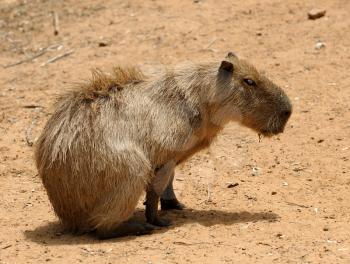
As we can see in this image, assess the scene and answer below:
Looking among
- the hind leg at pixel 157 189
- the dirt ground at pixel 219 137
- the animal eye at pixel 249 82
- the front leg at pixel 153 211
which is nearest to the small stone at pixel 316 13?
the dirt ground at pixel 219 137

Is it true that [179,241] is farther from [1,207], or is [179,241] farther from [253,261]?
[1,207]

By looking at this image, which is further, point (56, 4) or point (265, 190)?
point (56, 4)

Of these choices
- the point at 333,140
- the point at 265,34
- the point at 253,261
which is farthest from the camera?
the point at 265,34

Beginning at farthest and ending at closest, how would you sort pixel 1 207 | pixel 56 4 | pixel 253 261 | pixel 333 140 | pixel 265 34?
pixel 56 4 → pixel 265 34 → pixel 333 140 → pixel 1 207 → pixel 253 261

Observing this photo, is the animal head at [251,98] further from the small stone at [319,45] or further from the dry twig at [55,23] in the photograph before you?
the dry twig at [55,23]

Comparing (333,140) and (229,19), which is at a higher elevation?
(229,19)

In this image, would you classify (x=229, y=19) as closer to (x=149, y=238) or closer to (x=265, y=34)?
(x=265, y=34)

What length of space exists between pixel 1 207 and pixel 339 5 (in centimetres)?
604

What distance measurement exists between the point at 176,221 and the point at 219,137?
6.48 feet

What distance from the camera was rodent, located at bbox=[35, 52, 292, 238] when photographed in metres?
6.34

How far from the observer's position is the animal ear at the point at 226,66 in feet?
21.9

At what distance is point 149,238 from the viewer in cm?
639

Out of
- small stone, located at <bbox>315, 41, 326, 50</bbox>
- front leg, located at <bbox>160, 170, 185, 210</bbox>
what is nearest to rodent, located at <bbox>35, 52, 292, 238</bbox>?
front leg, located at <bbox>160, 170, 185, 210</bbox>

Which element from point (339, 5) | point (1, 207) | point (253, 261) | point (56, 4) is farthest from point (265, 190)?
point (56, 4)
